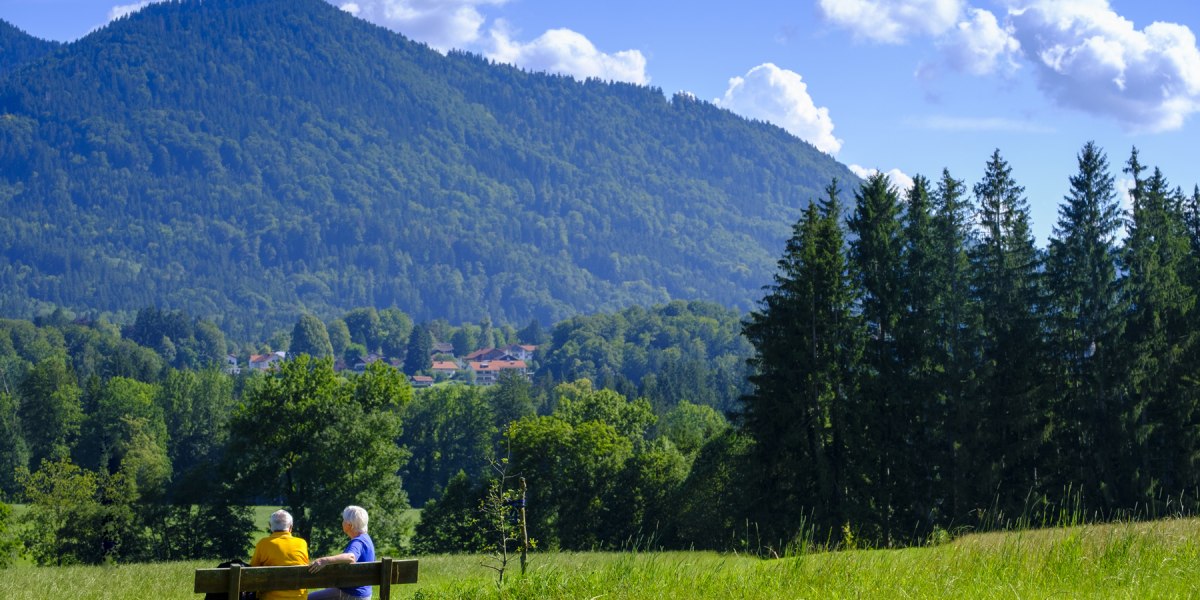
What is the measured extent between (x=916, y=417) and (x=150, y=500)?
3465 centimetres

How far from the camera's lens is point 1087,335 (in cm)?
3625

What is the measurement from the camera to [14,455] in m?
Result: 92.9

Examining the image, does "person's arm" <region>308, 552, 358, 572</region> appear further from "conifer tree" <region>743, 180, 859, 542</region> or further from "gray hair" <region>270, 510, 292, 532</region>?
"conifer tree" <region>743, 180, 859, 542</region>

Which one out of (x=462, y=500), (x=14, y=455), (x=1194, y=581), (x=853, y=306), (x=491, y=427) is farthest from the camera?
(x=491, y=427)

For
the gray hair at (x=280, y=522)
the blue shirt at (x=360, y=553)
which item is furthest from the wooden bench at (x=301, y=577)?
the gray hair at (x=280, y=522)

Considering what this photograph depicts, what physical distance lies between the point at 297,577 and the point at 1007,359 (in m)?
30.4

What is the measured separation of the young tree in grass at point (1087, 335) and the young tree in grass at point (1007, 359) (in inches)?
30.1

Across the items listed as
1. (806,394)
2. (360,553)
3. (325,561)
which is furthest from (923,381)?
(325,561)

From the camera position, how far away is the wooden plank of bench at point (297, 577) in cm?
1016

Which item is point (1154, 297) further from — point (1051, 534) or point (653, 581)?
point (653, 581)

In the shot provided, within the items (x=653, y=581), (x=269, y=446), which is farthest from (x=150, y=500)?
(x=653, y=581)

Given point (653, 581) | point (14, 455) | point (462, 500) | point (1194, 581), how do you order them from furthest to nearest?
point (14, 455)
point (462, 500)
point (653, 581)
point (1194, 581)

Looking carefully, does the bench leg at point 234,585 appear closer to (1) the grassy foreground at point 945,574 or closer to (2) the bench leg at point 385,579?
(2) the bench leg at point 385,579

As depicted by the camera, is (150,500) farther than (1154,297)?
Yes
